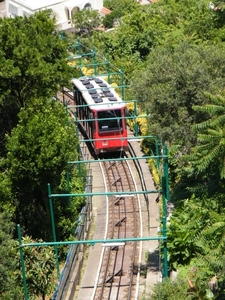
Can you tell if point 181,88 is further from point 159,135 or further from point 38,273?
point 38,273

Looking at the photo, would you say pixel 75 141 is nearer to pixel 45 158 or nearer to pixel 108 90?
pixel 45 158

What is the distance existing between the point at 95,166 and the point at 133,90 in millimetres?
10802

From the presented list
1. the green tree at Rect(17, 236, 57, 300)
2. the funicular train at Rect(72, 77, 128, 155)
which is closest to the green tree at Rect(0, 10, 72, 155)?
the funicular train at Rect(72, 77, 128, 155)

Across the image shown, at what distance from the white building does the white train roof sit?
99.7 feet

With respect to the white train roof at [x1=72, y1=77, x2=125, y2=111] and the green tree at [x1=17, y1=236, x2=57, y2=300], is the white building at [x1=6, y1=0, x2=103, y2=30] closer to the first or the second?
the white train roof at [x1=72, y1=77, x2=125, y2=111]

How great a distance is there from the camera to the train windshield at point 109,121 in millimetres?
45188

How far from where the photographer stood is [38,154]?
34750 millimetres

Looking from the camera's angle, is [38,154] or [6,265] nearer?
[6,265]

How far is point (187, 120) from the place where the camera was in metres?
32.9

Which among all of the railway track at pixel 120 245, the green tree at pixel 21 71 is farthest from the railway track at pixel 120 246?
the green tree at pixel 21 71

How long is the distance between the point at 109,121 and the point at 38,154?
11424 millimetres

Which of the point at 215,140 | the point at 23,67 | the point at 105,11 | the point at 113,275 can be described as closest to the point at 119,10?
the point at 105,11

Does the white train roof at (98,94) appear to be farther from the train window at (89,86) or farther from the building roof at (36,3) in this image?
the building roof at (36,3)

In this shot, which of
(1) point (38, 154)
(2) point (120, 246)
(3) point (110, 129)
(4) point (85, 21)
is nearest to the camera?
(1) point (38, 154)
